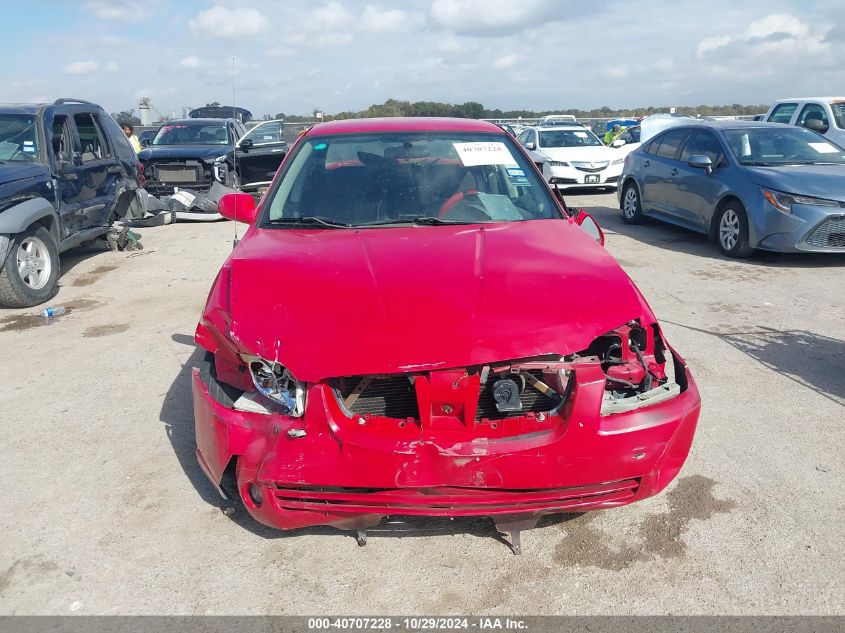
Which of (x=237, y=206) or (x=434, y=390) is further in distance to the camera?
(x=237, y=206)

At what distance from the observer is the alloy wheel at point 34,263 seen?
6602 mm

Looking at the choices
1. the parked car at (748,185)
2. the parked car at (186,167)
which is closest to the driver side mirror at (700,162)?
the parked car at (748,185)

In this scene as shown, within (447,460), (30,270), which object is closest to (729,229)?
(447,460)

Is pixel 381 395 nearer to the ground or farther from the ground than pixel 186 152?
nearer to the ground

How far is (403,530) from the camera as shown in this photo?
9.52 ft

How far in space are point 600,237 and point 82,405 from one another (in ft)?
10.8

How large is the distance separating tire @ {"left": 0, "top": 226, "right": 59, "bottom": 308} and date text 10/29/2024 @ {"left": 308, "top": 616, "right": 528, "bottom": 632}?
5356 millimetres

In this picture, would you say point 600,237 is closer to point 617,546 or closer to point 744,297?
point 617,546

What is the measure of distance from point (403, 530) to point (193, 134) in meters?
12.9

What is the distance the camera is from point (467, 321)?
8.51 feet

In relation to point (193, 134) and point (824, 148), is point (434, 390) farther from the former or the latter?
point (193, 134)

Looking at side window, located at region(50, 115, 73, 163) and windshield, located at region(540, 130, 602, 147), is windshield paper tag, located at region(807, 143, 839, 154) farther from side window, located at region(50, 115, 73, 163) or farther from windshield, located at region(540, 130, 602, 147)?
side window, located at region(50, 115, 73, 163)

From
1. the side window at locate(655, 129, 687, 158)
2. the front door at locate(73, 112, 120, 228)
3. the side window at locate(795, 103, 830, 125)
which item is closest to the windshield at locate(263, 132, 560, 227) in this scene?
the front door at locate(73, 112, 120, 228)

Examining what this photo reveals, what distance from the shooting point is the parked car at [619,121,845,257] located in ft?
24.6
